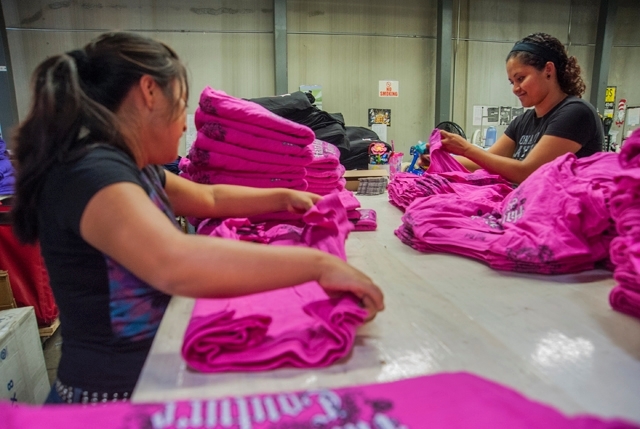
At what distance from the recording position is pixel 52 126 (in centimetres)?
77

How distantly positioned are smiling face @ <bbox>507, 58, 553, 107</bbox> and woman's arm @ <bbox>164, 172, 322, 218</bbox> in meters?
1.13

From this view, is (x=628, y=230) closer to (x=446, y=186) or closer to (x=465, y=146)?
(x=446, y=186)

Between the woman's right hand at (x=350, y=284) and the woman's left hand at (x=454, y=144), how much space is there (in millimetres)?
1144

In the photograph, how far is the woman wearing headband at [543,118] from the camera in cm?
170

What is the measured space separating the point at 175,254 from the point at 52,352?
86.4 inches

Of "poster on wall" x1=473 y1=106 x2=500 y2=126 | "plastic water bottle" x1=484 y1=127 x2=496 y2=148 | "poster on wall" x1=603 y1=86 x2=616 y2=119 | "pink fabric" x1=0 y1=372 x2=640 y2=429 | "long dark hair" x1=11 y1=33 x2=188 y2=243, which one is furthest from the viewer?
"poster on wall" x1=603 y1=86 x2=616 y2=119

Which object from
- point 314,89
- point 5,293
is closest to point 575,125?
point 5,293

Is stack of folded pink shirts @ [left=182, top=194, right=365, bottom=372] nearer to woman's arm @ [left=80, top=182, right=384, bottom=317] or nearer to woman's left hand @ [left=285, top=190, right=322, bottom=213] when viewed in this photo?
woman's arm @ [left=80, top=182, right=384, bottom=317]

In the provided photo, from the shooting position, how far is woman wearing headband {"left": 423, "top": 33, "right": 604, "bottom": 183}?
1.70 meters

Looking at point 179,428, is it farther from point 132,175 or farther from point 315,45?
point 315,45

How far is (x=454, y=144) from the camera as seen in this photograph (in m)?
1.73

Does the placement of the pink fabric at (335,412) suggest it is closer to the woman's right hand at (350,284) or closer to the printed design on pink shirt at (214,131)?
the woman's right hand at (350,284)

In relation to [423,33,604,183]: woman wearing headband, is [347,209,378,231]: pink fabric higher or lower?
lower

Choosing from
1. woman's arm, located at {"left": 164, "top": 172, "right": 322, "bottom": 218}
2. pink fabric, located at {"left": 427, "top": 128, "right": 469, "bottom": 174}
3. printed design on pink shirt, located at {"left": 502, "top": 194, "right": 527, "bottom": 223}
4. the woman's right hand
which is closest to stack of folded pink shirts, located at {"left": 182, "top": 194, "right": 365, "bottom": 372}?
the woman's right hand
